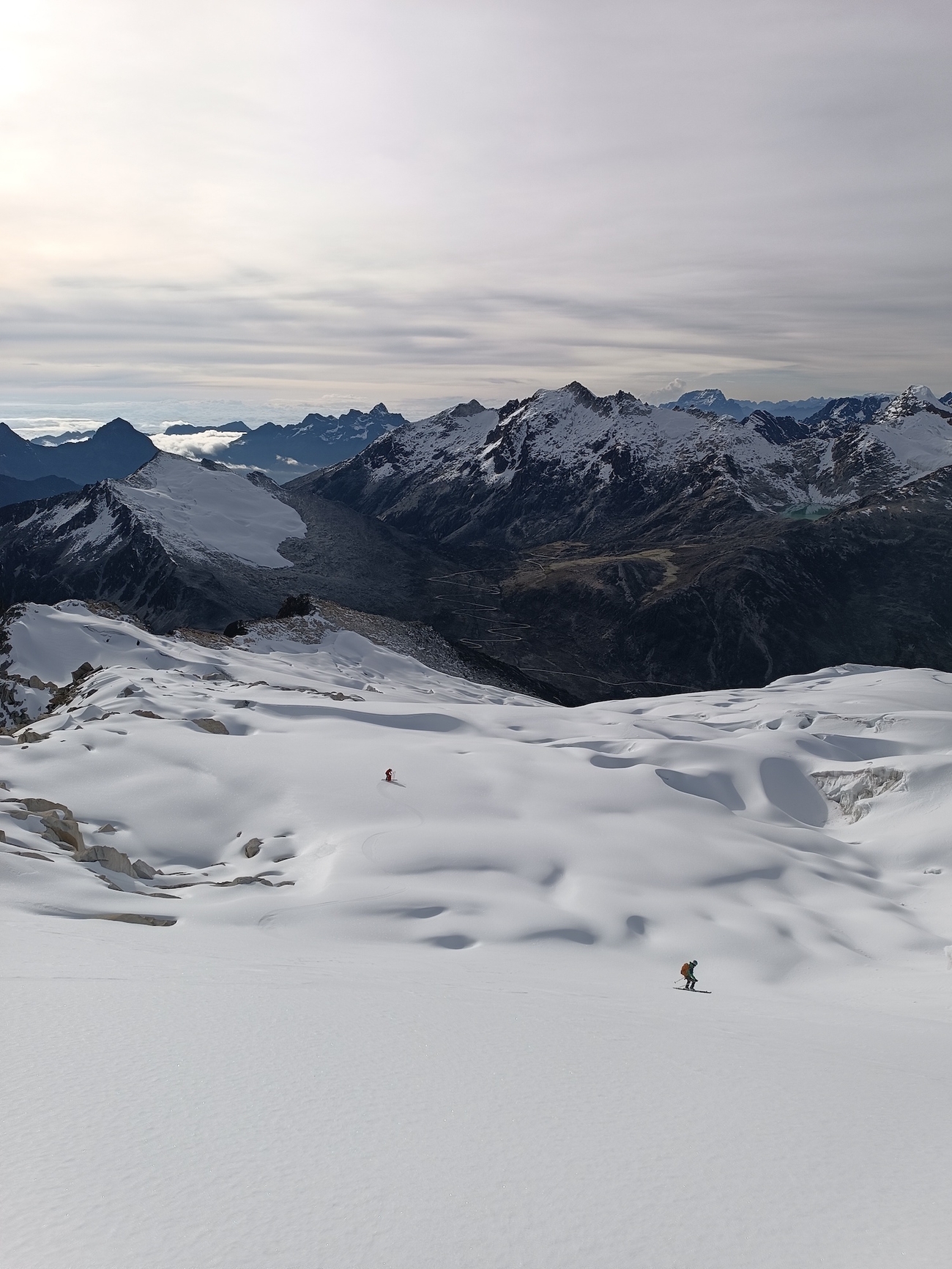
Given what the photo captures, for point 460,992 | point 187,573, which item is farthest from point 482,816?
point 187,573

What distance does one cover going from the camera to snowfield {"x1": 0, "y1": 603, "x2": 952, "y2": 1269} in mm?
6562

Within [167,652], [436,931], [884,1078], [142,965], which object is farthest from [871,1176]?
[167,652]

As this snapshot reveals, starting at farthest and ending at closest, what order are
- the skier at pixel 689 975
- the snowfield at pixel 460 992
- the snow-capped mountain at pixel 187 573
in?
the snow-capped mountain at pixel 187 573
the skier at pixel 689 975
the snowfield at pixel 460 992

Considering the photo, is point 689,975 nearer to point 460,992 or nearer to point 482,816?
point 460,992

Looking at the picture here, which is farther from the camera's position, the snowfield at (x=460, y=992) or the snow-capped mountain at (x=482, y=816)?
the snow-capped mountain at (x=482, y=816)

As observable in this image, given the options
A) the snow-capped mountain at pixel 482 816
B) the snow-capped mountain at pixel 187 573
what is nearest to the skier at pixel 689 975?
the snow-capped mountain at pixel 482 816

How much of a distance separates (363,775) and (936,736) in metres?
36.6

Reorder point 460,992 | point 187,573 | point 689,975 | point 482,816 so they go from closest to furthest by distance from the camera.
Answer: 1. point 460,992
2. point 689,975
3. point 482,816
4. point 187,573

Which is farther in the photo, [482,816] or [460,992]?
[482,816]

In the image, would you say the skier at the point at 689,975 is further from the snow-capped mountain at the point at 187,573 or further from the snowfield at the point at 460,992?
the snow-capped mountain at the point at 187,573

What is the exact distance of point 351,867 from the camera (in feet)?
81.6

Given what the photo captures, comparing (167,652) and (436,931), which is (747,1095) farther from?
(167,652)

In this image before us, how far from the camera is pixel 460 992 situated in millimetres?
14211

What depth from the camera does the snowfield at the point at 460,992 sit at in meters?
6.56
